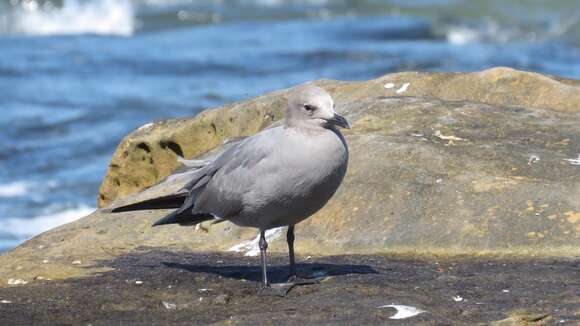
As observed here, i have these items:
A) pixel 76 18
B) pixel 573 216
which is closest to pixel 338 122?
pixel 573 216

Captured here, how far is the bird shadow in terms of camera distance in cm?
552

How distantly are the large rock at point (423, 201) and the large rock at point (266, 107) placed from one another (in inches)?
23.8

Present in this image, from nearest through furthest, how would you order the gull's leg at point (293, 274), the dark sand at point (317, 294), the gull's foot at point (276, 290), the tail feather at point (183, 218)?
1. the dark sand at point (317, 294)
2. the gull's foot at point (276, 290)
3. the gull's leg at point (293, 274)
4. the tail feather at point (183, 218)

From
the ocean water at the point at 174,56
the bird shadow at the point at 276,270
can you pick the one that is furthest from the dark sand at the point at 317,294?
the ocean water at the point at 174,56

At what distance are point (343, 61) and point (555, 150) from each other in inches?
513

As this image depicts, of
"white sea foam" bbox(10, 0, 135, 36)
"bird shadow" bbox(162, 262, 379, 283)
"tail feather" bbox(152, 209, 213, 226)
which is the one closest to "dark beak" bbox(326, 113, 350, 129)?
"bird shadow" bbox(162, 262, 379, 283)

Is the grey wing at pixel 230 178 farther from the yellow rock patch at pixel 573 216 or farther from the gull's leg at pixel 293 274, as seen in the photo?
the yellow rock patch at pixel 573 216

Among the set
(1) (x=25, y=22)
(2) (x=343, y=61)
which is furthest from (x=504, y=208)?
(1) (x=25, y=22)

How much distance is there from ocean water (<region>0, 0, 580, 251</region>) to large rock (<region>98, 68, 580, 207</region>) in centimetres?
331

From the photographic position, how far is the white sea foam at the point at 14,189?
13195mm

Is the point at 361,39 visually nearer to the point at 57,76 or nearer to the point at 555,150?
the point at 57,76

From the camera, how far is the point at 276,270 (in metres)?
5.71

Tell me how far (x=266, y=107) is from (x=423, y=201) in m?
2.00

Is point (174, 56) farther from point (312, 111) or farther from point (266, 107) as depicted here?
point (312, 111)
